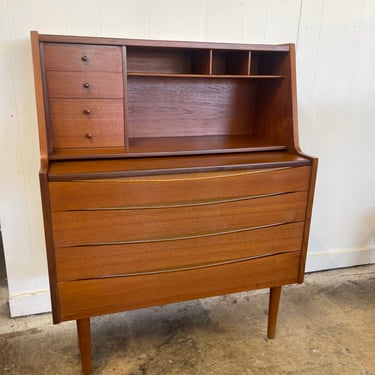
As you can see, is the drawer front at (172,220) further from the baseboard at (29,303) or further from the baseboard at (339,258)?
the baseboard at (339,258)

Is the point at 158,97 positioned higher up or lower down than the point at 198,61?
lower down

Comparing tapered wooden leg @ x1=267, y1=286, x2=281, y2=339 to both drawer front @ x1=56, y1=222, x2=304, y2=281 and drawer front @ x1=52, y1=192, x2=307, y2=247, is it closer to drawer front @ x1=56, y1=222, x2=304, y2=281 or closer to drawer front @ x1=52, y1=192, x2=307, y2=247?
drawer front @ x1=56, y1=222, x2=304, y2=281

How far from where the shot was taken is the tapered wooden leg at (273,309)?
1702mm

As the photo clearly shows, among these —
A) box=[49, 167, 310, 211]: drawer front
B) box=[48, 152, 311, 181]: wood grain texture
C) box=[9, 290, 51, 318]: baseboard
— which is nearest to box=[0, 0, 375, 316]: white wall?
box=[9, 290, 51, 318]: baseboard

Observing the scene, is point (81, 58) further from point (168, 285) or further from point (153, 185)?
point (168, 285)

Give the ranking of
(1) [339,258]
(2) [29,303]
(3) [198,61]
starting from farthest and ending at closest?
(1) [339,258] < (2) [29,303] < (3) [198,61]

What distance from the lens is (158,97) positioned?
168 centimetres

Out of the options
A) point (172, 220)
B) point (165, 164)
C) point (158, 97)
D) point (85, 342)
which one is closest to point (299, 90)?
point (158, 97)

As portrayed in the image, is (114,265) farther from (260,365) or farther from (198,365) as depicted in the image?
(260,365)

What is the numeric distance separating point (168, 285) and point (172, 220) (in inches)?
10.3

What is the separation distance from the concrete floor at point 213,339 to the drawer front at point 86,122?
3.00 feet

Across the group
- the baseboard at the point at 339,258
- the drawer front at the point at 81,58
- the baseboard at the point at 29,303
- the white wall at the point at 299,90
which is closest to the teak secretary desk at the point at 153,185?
the drawer front at the point at 81,58

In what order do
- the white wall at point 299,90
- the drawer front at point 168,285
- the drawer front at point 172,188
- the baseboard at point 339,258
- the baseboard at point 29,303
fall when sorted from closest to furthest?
the drawer front at point 172,188
the drawer front at point 168,285
the white wall at point 299,90
the baseboard at point 29,303
the baseboard at point 339,258

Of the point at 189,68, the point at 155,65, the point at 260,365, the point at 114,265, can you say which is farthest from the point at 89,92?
the point at 260,365
